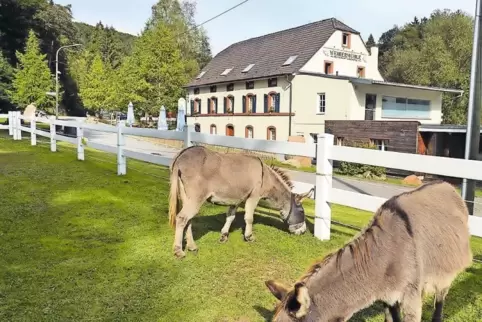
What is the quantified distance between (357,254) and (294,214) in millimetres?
2854

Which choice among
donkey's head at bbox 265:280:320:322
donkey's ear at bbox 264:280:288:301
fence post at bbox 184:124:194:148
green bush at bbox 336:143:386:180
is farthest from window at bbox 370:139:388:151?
donkey's head at bbox 265:280:320:322

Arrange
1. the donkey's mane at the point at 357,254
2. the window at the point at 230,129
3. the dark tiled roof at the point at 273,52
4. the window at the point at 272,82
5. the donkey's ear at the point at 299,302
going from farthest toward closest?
the window at the point at 230,129 < the dark tiled roof at the point at 273,52 < the window at the point at 272,82 < the donkey's mane at the point at 357,254 < the donkey's ear at the point at 299,302

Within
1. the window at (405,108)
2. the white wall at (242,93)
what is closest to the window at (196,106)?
the white wall at (242,93)

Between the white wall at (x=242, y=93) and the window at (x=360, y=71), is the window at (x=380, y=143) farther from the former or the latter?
the window at (x=360, y=71)

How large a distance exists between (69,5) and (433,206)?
238 feet

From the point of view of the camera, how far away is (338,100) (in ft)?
85.5

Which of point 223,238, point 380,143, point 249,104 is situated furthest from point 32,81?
point 223,238

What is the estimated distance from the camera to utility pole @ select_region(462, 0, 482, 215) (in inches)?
270

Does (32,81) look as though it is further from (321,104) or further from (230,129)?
(321,104)

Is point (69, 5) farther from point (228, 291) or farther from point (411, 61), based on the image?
point (228, 291)

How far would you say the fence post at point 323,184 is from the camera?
212 inches

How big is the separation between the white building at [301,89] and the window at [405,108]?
7 cm

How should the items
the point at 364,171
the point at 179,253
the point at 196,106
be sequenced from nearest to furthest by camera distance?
the point at 179,253 → the point at 364,171 → the point at 196,106

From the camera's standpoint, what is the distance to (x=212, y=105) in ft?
121
